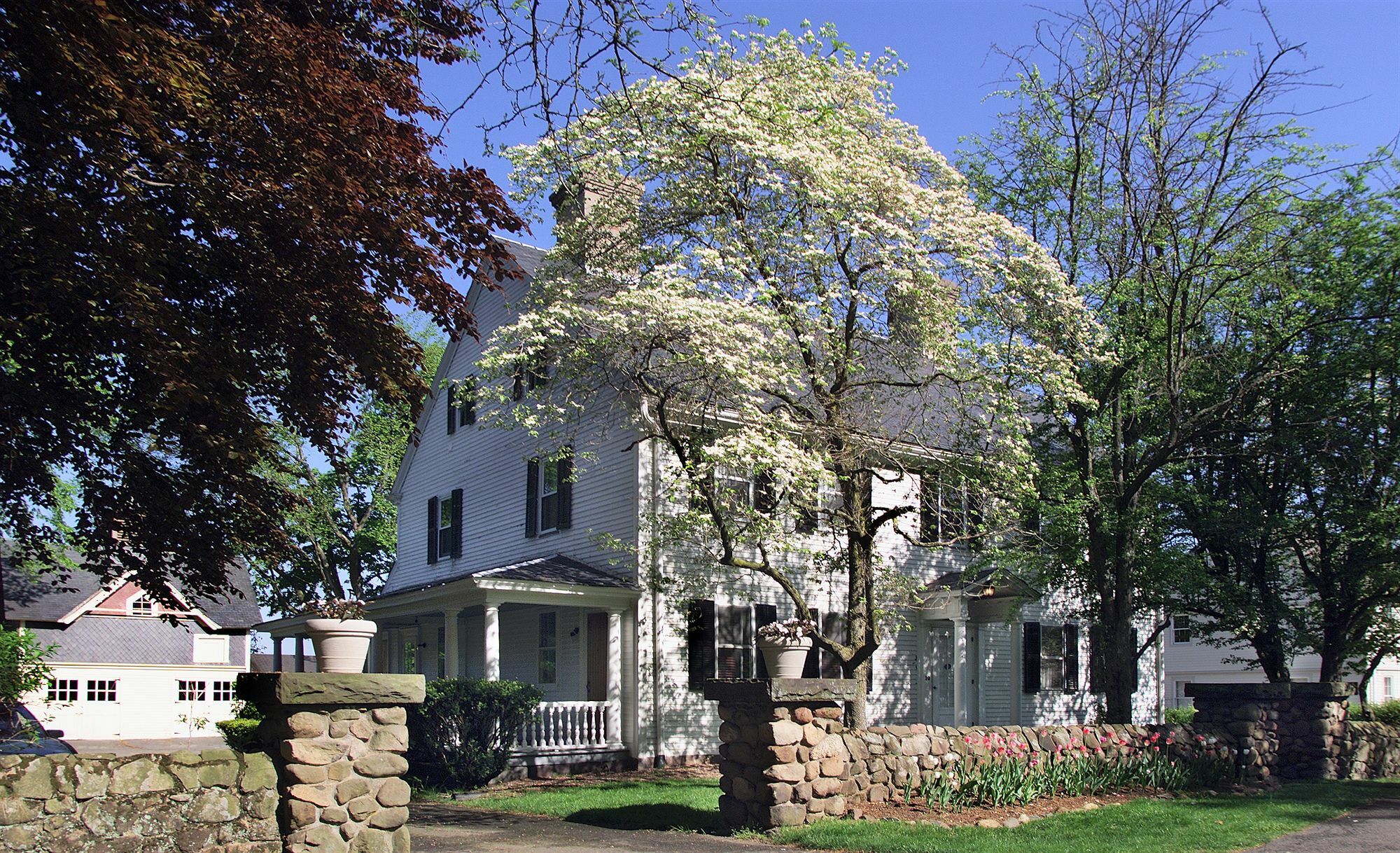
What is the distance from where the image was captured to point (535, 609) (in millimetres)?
20422

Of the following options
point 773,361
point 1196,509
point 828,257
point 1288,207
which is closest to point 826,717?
point 773,361

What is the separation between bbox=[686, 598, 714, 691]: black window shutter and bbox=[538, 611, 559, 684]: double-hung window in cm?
309

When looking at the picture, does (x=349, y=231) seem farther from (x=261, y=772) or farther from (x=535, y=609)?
(x=535, y=609)

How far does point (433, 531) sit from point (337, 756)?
17357mm

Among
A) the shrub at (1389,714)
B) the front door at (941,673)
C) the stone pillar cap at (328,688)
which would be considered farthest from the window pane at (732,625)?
the shrub at (1389,714)

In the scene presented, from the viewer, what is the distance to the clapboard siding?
18203mm

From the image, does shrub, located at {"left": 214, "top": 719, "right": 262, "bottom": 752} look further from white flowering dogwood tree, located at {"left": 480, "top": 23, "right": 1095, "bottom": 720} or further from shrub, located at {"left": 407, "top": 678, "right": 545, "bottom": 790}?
white flowering dogwood tree, located at {"left": 480, "top": 23, "right": 1095, "bottom": 720}

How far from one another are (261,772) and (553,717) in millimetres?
10180

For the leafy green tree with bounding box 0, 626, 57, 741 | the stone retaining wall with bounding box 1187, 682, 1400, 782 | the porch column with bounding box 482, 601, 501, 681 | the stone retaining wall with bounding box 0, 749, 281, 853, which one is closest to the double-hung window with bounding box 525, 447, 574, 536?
the porch column with bounding box 482, 601, 501, 681

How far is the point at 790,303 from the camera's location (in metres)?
13.1

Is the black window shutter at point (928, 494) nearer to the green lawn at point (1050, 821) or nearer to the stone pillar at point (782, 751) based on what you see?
Answer: the green lawn at point (1050, 821)

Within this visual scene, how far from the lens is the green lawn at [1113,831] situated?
29.4 ft

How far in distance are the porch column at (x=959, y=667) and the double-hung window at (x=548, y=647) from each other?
7094 mm

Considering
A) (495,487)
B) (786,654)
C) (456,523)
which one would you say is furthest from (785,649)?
(456,523)
